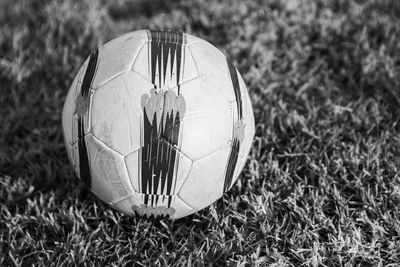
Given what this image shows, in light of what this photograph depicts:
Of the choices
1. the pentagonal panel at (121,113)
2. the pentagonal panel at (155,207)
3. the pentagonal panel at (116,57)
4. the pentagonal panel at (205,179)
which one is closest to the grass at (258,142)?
the pentagonal panel at (155,207)

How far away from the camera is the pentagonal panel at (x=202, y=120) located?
2.31 metres

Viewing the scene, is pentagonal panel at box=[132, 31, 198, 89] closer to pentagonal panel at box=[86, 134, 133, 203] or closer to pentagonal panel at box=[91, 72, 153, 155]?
pentagonal panel at box=[91, 72, 153, 155]

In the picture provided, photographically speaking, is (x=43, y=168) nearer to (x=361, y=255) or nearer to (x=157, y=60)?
(x=157, y=60)

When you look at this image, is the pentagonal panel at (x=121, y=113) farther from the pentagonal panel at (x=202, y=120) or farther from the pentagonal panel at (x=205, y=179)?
the pentagonal panel at (x=205, y=179)

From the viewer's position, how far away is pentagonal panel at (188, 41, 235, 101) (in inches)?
95.3

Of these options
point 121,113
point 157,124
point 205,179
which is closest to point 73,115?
point 121,113

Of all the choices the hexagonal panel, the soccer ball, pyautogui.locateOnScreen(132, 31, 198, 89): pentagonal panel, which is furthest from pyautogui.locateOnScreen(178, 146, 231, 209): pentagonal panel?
the hexagonal panel

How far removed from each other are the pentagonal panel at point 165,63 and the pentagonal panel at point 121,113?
0.05 meters

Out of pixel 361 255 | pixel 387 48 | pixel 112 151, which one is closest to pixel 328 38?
pixel 387 48

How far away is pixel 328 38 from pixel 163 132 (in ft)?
6.64

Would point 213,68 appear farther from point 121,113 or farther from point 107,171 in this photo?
point 107,171

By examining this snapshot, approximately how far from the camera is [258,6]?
404 centimetres

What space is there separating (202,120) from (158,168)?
0.97 ft

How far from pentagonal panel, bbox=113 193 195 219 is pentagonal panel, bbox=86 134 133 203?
0.05 m
